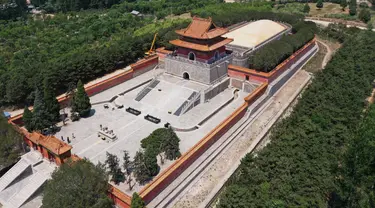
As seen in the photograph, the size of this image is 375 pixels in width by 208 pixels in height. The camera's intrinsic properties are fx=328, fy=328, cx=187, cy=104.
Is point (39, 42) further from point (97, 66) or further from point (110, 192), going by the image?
point (110, 192)

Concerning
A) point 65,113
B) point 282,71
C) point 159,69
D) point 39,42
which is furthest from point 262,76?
point 39,42

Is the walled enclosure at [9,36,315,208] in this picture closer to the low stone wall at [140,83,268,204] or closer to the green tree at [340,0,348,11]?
the low stone wall at [140,83,268,204]

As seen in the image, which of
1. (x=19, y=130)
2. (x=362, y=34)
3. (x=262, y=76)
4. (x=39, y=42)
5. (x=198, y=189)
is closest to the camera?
(x=198, y=189)

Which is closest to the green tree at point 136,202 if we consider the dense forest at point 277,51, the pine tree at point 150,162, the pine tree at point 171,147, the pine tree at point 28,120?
the pine tree at point 150,162

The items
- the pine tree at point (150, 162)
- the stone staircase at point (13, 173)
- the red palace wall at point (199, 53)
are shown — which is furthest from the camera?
the red palace wall at point (199, 53)

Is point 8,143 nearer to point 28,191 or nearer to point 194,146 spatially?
point 28,191

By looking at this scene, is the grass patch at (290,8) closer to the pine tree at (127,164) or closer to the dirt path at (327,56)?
the dirt path at (327,56)
